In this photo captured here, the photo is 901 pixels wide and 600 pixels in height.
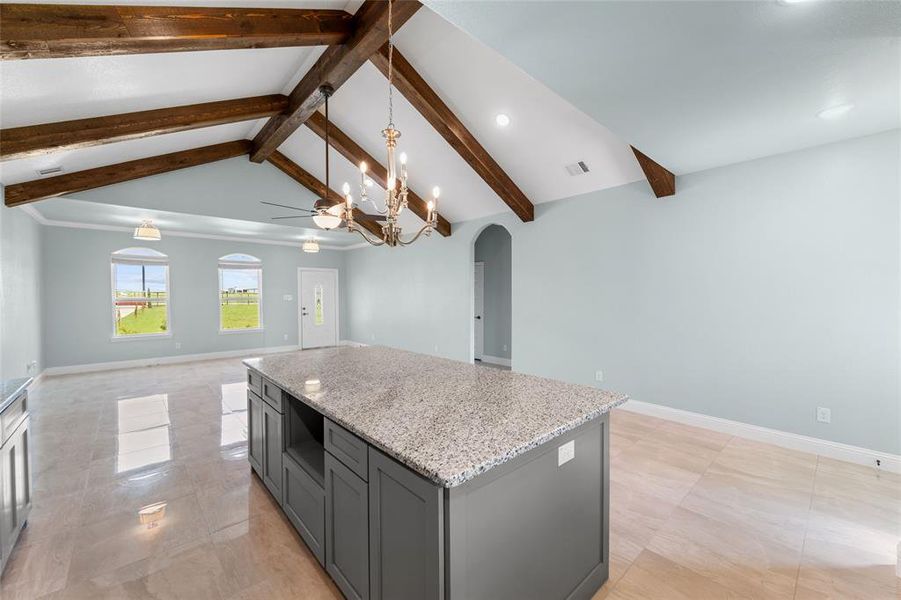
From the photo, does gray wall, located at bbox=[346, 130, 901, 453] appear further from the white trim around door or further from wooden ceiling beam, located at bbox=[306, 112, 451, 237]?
the white trim around door

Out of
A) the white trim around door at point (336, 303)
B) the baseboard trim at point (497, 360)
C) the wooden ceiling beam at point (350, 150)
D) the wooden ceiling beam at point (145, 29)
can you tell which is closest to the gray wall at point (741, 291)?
the baseboard trim at point (497, 360)

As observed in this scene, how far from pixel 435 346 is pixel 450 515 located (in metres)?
5.86

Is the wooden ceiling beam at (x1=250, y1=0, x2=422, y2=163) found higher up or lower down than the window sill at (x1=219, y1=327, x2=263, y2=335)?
higher up

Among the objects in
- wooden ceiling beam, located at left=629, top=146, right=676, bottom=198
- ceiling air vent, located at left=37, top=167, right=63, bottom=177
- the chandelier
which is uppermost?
ceiling air vent, located at left=37, top=167, right=63, bottom=177

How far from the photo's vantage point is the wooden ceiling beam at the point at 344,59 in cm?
281

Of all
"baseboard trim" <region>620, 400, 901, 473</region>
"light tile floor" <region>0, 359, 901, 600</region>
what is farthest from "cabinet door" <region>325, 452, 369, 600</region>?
"baseboard trim" <region>620, 400, 901, 473</region>

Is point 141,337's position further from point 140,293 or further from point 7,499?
point 7,499

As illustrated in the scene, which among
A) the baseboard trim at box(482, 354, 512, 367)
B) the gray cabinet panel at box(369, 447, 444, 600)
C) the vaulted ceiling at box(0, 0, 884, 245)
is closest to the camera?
the gray cabinet panel at box(369, 447, 444, 600)

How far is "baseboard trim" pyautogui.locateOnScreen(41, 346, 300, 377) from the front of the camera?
6.27 metres

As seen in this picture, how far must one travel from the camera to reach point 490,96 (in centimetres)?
374

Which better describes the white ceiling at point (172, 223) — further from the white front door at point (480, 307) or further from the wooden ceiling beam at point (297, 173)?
the white front door at point (480, 307)

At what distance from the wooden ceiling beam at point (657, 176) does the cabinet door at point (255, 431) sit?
154 inches

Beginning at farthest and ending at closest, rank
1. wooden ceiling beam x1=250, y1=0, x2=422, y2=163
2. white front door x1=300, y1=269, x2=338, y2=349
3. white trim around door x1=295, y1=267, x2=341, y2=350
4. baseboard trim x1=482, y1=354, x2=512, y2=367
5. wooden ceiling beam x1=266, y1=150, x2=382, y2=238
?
white front door x1=300, y1=269, x2=338, y2=349
white trim around door x1=295, y1=267, x2=341, y2=350
baseboard trim x1=482, y1=354, x2=512, y2=367
wooden ceiling beam x1=266, y1=150, x2=382, y2=238
wooden ceiling beam x1=250, y1=0, x2=422, y2=163

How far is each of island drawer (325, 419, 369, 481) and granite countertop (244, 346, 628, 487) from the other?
0.06 m
